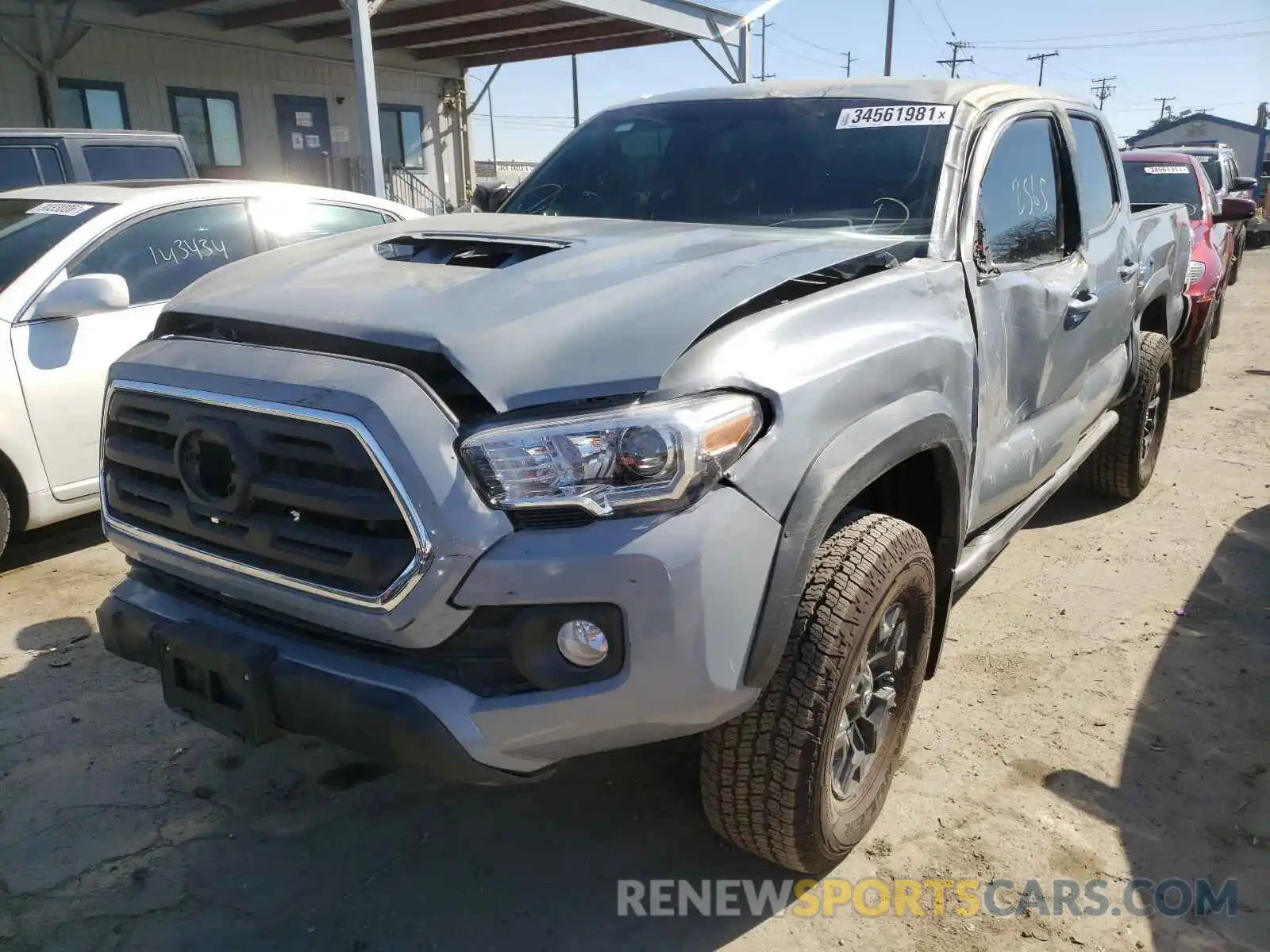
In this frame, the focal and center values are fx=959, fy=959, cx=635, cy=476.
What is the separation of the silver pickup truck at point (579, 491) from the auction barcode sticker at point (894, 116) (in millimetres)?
195

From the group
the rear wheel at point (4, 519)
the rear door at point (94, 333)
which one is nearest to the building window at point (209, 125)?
the rear door at point (94, 333)

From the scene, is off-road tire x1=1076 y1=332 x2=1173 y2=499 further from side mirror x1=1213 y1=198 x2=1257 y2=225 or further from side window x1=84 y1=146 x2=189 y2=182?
side window x1=84 y1=146 x2=189 y2=182

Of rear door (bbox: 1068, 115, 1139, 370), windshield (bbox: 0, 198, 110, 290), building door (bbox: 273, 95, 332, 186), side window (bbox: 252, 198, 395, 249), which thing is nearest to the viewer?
rear door (bbox: 1068, 115, 1139, 370)

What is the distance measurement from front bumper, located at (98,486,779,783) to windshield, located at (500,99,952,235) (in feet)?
4.80

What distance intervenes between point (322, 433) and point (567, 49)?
663 inches

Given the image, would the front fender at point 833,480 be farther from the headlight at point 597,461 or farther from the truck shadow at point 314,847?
the truck shadow at point 314,847

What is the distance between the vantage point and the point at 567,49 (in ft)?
55.5

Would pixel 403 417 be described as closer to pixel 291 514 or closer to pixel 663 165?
pixel 291 514

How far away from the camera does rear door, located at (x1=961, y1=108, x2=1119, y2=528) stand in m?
2.87

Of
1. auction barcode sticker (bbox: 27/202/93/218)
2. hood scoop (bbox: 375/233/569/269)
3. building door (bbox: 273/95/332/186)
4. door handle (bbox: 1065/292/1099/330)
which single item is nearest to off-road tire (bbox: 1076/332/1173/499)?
door handle (bbox: 1065/292/1099/330)

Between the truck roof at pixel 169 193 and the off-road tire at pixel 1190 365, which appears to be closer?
the truck roof at pixel 169 193

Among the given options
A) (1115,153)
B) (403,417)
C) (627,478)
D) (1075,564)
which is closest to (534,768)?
(627,478)

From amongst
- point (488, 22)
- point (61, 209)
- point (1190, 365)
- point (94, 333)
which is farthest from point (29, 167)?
point (488, 22)

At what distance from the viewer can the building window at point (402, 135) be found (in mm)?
16875
